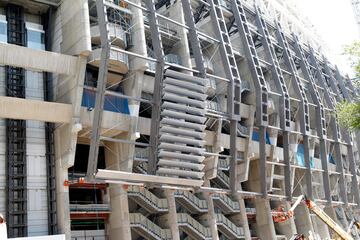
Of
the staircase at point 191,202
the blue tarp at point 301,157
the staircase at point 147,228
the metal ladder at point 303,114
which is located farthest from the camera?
the blue tarp at point 301,157

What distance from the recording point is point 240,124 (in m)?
46.9

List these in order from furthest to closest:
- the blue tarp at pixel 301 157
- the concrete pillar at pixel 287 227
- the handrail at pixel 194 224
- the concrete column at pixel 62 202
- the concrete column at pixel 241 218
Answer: the blue tarp at pixel 301 157, the concrete pillar at pixel 287 227, the concrete column at pixel 241 218, the handrail at pixel 194 224, the concrete column at pixel 62 202

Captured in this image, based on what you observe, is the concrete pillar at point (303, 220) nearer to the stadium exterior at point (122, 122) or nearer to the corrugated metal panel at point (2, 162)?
the stadium exterior at point (122, 122)

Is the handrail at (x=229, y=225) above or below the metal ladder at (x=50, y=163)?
below

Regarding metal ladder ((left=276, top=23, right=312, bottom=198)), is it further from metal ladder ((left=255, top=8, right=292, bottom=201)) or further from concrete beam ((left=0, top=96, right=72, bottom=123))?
concrete beam ((left=0, top=96, right=72, bottom=123))

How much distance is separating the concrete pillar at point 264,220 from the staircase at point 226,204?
4475mm

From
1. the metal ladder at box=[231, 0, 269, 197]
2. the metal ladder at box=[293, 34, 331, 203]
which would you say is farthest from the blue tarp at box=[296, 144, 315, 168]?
the metal ladder at box=[231, 0, 269, 197]

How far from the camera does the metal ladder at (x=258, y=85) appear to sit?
139 ft

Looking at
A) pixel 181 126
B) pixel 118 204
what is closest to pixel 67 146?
pixel 118 204

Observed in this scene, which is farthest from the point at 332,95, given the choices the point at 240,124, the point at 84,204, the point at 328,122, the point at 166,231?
the point at 84,204

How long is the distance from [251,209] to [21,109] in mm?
29702

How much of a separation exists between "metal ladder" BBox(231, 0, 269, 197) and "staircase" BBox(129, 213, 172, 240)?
11694 millimetres

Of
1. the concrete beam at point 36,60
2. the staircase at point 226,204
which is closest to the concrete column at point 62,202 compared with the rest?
the concrete beam at point 36,60

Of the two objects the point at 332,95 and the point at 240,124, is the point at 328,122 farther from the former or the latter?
the point at 240,124
